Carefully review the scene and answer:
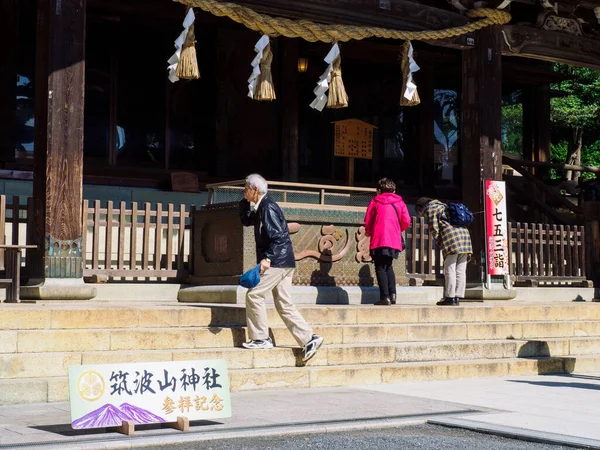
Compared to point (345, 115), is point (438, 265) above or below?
below

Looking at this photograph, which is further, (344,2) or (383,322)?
(344,2)

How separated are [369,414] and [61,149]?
5.48m

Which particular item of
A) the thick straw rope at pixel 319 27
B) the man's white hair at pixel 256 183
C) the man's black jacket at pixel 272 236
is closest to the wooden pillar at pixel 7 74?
the thick straw rope at pixel 319 27

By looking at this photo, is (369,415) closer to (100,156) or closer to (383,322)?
(383,322)

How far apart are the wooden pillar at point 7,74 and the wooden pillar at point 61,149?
4689 millimetres

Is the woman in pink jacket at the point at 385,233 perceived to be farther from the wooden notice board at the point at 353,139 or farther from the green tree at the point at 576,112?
the green tree at the point at 576,112

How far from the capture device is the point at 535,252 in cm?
1628

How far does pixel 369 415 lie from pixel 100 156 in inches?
410

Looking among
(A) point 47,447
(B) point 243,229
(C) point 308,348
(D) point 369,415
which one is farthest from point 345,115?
(A) point 47,447

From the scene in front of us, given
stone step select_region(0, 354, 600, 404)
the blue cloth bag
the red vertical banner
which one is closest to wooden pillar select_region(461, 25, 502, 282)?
the red vertical banner

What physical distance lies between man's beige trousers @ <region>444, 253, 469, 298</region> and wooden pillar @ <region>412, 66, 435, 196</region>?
24.2 ft

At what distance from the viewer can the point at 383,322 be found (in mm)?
11375

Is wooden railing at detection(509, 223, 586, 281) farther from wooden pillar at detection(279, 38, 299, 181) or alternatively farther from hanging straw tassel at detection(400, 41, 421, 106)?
wooden pillar at detection(279, 38, 299, 181)

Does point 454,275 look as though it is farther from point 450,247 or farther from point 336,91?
point 336,91
